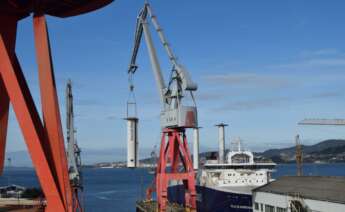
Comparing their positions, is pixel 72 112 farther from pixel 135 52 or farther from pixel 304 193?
pixel 304 193

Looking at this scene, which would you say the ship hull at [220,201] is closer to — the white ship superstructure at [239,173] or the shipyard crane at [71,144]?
the white ship superstructure at [239,173]

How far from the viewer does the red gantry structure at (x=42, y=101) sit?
21.2 meters

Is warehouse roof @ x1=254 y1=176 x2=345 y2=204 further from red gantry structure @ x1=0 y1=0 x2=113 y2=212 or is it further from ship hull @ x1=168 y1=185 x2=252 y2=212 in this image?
red gantry structure @ x1=0 y1=0 x2=113 y2=212

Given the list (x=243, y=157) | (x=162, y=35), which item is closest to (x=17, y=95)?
(x=162, y=35)

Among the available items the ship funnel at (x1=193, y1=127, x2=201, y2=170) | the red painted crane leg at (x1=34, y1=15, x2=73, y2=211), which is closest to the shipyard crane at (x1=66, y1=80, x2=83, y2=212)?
the red painted crane leg at (x1=34, y1=15, x2=73, y2=211)

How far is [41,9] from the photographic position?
22938mm

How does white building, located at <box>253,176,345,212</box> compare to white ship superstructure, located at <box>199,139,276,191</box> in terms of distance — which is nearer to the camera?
white building, located at <box>253,176,345,212</box>

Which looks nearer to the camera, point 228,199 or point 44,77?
point 44,77

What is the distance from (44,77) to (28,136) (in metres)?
2.60

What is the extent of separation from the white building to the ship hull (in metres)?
9.20

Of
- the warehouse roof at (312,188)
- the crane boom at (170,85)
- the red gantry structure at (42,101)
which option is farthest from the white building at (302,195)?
the red gantry structure at (42,101)

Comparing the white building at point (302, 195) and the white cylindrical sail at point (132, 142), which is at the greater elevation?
the white cylindrical sail at point (132, 142)

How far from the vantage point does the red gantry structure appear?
69.5 feet

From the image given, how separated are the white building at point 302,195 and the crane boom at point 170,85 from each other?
24.1ft
